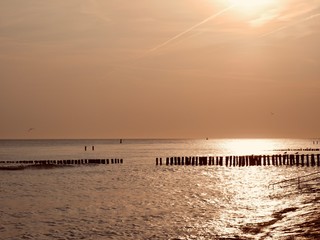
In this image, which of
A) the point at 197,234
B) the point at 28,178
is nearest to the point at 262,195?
the point at 197,234

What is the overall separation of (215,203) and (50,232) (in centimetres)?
1327

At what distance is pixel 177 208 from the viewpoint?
1197 inches

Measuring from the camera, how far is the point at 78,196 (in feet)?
123

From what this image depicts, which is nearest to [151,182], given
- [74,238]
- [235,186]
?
[235,186]

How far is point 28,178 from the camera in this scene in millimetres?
54688

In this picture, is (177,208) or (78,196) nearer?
(177,208)

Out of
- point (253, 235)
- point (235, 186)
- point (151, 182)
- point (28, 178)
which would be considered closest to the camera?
point (253, 235)

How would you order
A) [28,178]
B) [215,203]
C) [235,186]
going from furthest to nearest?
[28,178]
[235,186]
[215,203]

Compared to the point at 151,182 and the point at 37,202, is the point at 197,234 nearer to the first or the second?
the point at 37,202

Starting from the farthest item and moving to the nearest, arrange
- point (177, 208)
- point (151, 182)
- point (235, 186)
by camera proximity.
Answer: point (151, 182) → point (235, 186) → point (177, 208)

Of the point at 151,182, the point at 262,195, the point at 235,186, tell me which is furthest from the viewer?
the point at 151,182

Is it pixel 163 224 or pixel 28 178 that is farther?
pixel 28 178

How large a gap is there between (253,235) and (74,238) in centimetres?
802

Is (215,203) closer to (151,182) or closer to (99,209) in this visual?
(99,209)
